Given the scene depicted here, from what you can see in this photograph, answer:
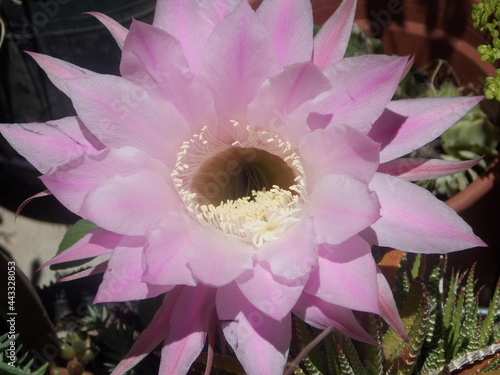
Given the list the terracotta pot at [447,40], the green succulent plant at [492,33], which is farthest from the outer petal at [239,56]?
the terracotta pot at [447,40]

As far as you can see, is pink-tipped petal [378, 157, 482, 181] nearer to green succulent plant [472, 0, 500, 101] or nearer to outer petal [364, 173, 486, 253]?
outer petal [364, 173, 486, 253]

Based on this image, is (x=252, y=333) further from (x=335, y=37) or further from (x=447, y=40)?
(x=447, y=40)

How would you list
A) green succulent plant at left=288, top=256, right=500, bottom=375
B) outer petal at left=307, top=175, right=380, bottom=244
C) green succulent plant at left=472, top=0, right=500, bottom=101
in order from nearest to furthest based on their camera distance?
outer petal at left=307, top=175, right=380, bottom=244 < green succulent plant at left=288, top=256, right=500, bottom=375 < green succulent plant at left=472, top=0, right=500, bottom=101

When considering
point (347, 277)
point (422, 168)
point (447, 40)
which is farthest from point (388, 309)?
point (447, 40)

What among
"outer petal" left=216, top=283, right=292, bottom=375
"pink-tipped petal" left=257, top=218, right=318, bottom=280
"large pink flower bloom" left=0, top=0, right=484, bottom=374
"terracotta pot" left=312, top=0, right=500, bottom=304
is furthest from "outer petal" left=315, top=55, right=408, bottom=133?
"terracotta pot" left=312, top=0, right=500, bottom=304

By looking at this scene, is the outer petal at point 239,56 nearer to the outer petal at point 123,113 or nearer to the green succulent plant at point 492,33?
the outer petal at point 123,113

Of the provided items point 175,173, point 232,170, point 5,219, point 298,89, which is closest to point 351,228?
point 298,89

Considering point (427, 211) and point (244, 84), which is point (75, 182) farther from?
point (427, 211)
